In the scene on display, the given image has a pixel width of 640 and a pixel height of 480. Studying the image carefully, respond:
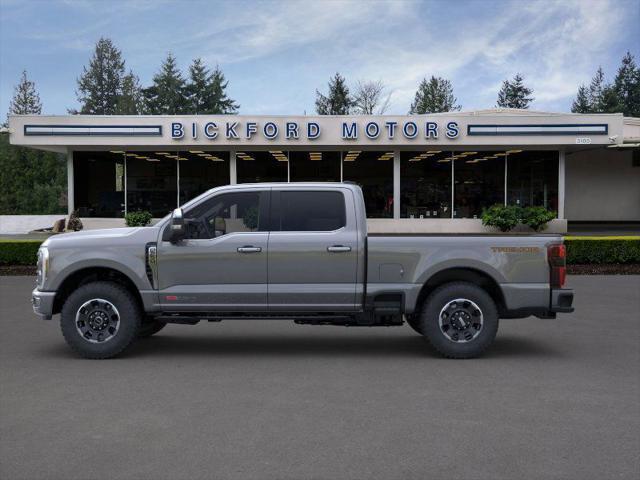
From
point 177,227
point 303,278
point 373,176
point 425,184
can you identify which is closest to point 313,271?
point 303,278

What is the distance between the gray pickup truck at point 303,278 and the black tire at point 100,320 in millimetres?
12

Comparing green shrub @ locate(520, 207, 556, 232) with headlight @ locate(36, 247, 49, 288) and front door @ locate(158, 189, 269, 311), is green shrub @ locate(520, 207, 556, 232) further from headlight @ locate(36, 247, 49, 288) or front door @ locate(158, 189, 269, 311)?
headlight @ locate(36, 247, 49, 288)

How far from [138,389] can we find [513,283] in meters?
4.44

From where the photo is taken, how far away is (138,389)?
6.84 metres

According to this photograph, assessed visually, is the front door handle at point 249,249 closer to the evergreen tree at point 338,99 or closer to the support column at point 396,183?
the support column at point 396,183

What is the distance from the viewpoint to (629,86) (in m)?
90.7

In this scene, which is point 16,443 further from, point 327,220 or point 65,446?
point 327,220

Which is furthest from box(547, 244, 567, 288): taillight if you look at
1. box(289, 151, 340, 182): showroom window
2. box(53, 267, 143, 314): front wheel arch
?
box(289, 151, 340, 182): showroom window

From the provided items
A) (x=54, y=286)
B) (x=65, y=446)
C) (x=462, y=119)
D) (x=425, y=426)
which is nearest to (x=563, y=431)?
(x=425, y=426)

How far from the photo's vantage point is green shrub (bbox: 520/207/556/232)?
29375mm

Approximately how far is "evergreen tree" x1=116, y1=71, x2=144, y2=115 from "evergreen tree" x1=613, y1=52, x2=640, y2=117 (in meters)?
58.9

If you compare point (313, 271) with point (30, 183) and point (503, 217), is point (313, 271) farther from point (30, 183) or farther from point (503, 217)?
point (30, 183)

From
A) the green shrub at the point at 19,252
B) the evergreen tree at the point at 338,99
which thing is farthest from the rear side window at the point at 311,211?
the evergreen tree at the point at 338,99

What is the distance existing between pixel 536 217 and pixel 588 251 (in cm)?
1066
